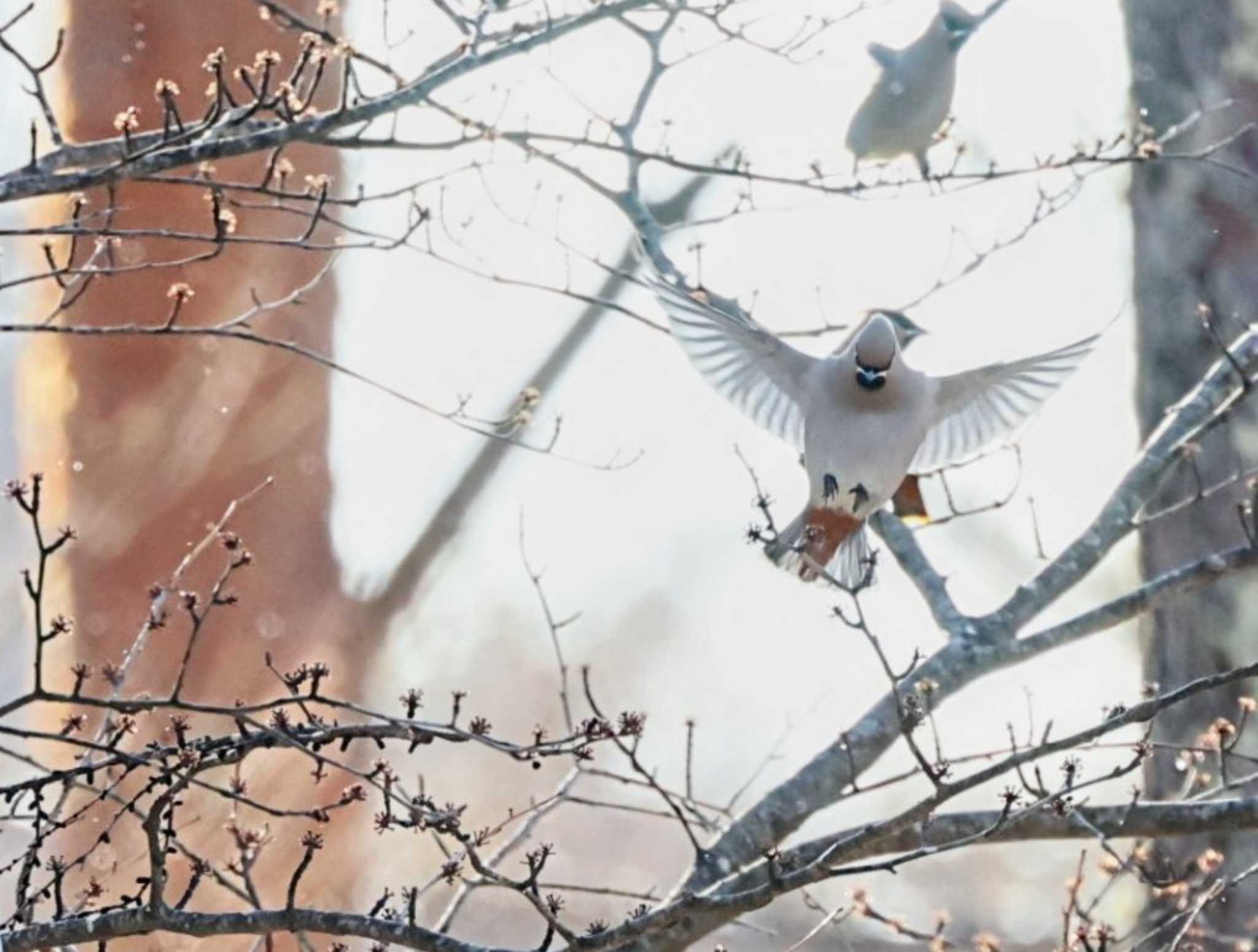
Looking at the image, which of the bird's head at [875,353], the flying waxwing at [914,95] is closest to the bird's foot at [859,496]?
the bird's head at [875,353]

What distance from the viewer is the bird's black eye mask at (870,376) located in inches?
72.2

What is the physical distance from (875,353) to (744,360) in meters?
0.26

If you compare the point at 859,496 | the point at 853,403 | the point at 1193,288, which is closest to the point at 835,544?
the point at 859,496

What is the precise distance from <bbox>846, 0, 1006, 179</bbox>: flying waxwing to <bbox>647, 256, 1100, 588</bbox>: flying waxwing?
19.4 inches

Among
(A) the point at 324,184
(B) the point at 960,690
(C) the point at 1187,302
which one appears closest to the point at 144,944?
(B) the point at 960,690

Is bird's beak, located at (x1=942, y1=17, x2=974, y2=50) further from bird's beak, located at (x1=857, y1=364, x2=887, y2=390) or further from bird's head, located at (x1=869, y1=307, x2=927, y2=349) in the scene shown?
bird's beak, located at (x1=857, y1=364, x2=887, y2=390)

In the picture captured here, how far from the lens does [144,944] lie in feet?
8.58

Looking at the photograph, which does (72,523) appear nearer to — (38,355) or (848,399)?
(38,355)

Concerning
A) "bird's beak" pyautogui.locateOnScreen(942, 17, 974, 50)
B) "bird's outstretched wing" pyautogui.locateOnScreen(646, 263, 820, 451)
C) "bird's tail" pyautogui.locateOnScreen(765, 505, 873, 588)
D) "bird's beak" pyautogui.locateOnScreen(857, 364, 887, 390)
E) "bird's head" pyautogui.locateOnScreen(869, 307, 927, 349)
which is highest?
"bird's beak" pyautogui.locateOnScreen(942, 17, 974, 50)

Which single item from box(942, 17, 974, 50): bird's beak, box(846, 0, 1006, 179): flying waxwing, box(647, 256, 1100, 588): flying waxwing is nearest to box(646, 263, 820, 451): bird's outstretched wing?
box(647, 256, 1100, 588): flying waxwing

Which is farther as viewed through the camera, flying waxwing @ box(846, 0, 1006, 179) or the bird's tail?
flying waxwing @ box(846, 0, 1006, 179)

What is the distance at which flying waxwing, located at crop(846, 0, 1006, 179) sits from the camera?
252cm

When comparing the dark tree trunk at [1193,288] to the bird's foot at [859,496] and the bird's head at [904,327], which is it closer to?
the bird's head at [904,327]

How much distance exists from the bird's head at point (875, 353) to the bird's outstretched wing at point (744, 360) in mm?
146
